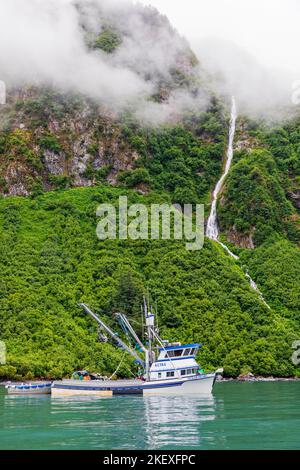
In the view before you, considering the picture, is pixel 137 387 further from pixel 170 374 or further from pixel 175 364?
pixel 175 364

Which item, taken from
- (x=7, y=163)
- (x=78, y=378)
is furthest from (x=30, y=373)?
(x=7, y=163)

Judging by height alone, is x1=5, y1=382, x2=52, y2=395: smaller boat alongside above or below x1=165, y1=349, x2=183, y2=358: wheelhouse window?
below

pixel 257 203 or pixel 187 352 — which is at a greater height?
pixel 257 203

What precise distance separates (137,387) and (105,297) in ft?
154

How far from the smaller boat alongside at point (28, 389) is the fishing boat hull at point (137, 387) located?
4425 millimetres

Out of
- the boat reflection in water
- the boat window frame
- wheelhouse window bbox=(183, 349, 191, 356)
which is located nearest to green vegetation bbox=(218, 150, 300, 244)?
wheelhouse window bbox=(183, 349, 191, 356)

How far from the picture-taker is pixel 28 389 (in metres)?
86.6

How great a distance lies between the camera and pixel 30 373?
101000mm

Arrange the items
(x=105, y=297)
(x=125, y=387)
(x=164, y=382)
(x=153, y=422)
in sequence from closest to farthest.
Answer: (x=153, y=422) → (x=164, y=382) → (x=125, y=387) → (x=105, y=297)

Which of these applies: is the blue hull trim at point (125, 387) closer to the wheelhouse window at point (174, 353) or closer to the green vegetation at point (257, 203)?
the wheelhouse window at point (174, 353)

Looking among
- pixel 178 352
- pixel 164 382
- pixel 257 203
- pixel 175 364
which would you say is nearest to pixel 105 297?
pixel 178 352

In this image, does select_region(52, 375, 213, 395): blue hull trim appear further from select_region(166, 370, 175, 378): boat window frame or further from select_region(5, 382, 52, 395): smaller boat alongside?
select_region(5, 382, 52, 395): smaller boat alongside

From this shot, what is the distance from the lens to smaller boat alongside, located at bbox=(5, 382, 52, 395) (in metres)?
85.2

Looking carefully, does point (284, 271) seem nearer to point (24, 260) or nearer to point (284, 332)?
point (284, 332)
